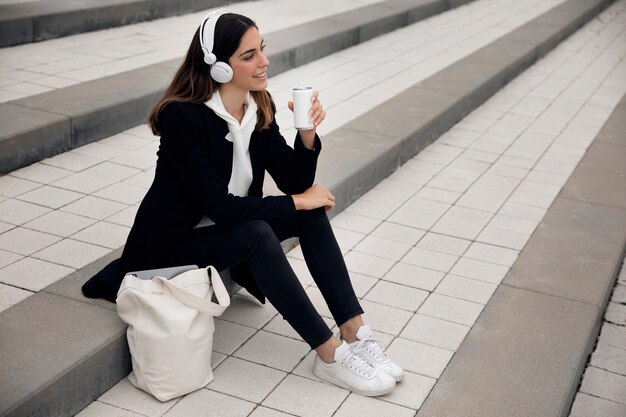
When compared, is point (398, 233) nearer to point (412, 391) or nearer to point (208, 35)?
point (412, 391)

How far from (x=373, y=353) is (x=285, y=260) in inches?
18.6

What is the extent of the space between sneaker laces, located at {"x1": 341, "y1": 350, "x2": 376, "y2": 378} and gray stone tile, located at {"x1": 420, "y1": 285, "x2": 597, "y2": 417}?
0.73ft

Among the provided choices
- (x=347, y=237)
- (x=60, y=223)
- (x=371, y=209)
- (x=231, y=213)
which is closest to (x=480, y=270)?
(x=347, y=237)

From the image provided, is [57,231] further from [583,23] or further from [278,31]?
[583,23]

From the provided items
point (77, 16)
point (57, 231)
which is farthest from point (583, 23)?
point (57, 231)

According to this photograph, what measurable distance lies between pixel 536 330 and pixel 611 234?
134 cm

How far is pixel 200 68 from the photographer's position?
3230mm

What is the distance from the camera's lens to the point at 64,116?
5180mm

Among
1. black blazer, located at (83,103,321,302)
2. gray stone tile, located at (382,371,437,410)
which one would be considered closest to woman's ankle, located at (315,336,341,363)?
gray stone tile, located at (382,371,437,410)

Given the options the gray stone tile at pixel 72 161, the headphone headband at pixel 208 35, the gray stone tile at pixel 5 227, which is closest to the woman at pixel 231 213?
the headphone headband at pixel 208 35

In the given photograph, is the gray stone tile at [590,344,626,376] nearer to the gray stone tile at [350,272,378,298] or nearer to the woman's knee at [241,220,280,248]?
the gray stone tile at [350,272,378,298]

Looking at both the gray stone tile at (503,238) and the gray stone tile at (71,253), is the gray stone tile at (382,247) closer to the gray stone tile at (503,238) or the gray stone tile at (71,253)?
the gray stone tile at (503,238)

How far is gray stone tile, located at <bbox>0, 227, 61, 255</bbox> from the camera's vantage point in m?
3.88

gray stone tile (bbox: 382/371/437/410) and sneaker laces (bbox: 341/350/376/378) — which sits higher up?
sneaker laces (bbox: 341/350/376/378)
